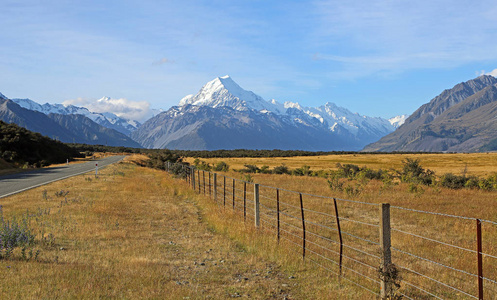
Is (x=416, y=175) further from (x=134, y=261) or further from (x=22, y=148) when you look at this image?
(x=22, y=148)

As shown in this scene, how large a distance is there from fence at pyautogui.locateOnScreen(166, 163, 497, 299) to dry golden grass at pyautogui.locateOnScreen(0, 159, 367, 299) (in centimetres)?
77

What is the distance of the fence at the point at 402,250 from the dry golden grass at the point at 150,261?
0.77m

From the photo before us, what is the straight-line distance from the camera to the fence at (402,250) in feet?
21.3

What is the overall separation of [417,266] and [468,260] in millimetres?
1432

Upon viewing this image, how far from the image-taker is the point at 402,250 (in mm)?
11008

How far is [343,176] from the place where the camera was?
3825cm

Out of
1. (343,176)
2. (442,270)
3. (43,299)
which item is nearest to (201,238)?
(43,299)

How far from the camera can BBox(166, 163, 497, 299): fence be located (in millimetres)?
6488

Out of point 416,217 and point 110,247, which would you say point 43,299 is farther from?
point 416,217

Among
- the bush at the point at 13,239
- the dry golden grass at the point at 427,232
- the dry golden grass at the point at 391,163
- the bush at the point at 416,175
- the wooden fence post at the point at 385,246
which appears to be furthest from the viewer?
the dry golden grass at the point at 391,163

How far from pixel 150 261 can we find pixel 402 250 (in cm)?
726

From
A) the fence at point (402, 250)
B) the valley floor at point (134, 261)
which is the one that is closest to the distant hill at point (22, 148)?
the valley floor at point (134, 261)

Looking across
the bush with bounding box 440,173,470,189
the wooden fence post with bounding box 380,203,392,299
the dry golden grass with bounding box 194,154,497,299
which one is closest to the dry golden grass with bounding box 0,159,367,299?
the wooden fence post with bounding box 380,203,392,299

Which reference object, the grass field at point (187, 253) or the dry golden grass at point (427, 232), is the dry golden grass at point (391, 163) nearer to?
the dry golden grass at point (427, 232)
